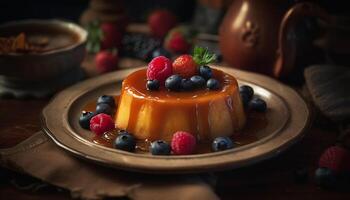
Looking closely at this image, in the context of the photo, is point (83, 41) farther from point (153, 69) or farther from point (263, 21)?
point (263, 21)

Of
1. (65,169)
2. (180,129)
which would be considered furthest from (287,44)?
(65,169)

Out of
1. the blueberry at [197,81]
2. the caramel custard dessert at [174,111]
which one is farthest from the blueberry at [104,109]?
the blueberry at [197,81]

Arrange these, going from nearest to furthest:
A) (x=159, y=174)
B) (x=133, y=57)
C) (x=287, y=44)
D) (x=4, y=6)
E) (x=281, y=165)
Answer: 1. (x=159, y=174)
2. (x=281, y=165)
3. (x=287, y=44)
4. (x=133, y=57)
5. (x=4, y=6)

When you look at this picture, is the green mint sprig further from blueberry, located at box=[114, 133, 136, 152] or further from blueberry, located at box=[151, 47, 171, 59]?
blueberry, located at box=[151, 47, 171, 59]

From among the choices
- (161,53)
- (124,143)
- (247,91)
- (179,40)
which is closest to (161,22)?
(179,40)

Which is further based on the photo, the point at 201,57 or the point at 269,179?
the point at 201,57

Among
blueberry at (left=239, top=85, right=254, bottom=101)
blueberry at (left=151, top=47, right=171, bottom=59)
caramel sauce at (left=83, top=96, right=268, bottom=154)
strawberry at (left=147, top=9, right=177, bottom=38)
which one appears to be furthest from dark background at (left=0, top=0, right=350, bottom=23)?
caramel sauce at (left=83, top=96, right=268, bottom=154)

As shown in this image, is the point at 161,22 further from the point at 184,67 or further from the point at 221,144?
the point at 221,144
